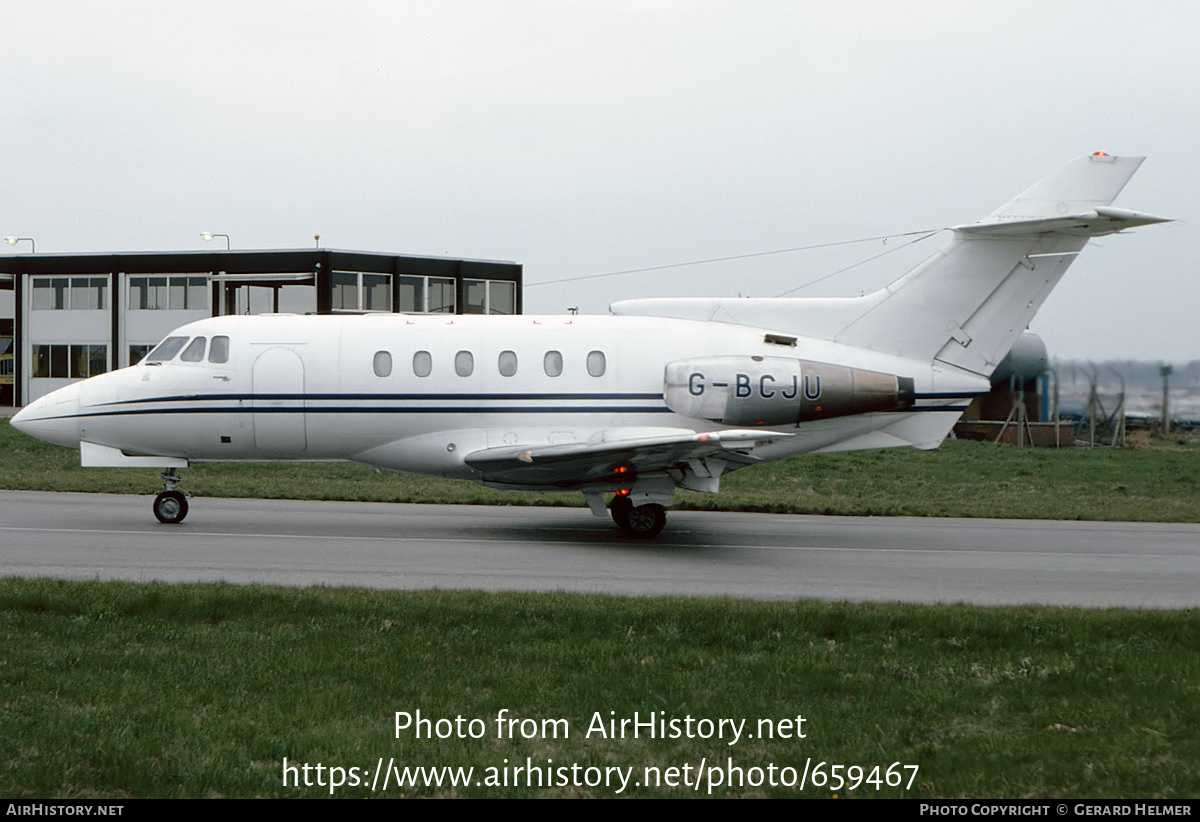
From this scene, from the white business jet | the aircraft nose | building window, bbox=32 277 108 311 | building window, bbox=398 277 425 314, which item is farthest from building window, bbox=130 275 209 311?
the white business jet

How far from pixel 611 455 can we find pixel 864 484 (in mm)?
11798

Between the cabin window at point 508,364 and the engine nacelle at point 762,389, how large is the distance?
2.27m

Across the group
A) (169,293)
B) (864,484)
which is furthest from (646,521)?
(169,293)

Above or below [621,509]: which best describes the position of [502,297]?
above

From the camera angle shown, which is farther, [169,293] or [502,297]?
[502,297]

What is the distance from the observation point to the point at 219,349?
56.0 ft

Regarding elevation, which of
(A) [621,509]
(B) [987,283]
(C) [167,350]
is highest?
(B) [987,283]

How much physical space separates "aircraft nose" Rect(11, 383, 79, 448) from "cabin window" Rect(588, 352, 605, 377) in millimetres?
7693

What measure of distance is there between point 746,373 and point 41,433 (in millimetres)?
10611

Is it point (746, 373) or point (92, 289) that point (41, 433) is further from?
point (92, 289)

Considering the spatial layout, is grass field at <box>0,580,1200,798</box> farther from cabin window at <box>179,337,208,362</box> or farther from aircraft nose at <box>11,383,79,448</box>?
cabin window at <box>179,337,208,362</box>

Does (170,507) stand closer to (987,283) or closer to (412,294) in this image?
(987,283)

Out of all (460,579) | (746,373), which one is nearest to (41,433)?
(460,579)

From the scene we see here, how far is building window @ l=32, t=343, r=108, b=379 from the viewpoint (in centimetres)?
5778
